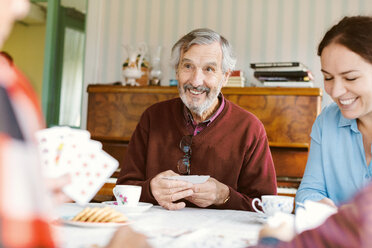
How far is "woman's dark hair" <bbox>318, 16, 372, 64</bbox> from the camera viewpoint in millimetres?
1719

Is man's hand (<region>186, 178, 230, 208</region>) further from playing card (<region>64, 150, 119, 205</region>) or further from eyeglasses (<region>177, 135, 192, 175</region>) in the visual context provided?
playing card (<region>64, 150, 119, 205</region>)

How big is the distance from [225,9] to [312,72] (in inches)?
37.9

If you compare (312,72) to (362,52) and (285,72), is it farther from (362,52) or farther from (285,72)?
(362,52)

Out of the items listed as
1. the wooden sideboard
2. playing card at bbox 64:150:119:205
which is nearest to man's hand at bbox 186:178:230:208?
playing card at bbox 64:150:119:205

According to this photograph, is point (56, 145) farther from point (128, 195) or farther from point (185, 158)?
point (185, 158)

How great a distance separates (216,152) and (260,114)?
130 cm

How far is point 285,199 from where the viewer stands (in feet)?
4.90

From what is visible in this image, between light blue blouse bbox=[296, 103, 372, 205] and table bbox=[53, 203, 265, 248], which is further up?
light blue blouse bbox=[296, 103, 372, 205]

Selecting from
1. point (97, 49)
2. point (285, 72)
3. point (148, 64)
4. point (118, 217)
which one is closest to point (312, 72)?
point (285, 72)

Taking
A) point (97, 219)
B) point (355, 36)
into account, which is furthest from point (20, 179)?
point (355, 36)

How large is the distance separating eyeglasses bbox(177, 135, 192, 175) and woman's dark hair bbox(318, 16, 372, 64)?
0.80 meters

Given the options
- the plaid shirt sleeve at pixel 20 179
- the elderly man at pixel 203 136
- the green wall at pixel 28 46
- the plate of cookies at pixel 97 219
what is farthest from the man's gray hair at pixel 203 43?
the green wall at pixel 28 46

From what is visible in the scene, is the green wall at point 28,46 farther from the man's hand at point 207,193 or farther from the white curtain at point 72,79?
the man's hand at point 207,193

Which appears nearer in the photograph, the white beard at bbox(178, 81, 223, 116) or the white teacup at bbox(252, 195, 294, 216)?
the white teacup at bbox(252, 195, 294, 216)
